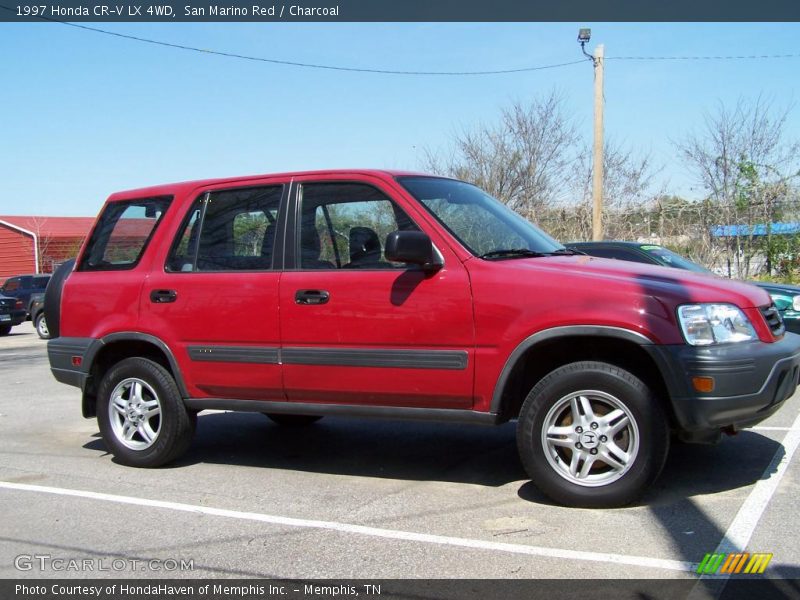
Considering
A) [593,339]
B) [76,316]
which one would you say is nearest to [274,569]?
[593,339]

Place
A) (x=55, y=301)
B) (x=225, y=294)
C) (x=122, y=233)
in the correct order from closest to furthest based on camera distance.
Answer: (x=225, y=294) → (x=122, y=233) → (x=55, y=301)

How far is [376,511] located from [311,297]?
1.38 meters

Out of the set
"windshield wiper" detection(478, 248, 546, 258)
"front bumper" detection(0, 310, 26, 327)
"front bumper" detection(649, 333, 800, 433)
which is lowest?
"front bumper" detection(0, 310, 26, 327)

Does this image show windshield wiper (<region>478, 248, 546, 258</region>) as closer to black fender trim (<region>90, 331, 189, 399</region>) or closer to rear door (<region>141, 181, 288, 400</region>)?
rear door (<region>141, 181, 288, 400</region>)

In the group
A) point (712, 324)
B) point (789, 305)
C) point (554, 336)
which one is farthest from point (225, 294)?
point (789, 305)

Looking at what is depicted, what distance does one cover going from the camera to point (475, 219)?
5191mm

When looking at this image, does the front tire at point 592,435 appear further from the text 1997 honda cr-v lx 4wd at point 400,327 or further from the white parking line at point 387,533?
the white parking line at point 387,533

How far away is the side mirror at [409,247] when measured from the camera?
449cm

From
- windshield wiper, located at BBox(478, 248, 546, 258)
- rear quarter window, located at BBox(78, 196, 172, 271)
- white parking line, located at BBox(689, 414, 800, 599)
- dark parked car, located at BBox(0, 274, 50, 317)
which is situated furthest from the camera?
dark parked car, located at BBox(0, 274, 50, 317)

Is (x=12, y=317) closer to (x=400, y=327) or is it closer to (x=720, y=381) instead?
(x=400, y=327)

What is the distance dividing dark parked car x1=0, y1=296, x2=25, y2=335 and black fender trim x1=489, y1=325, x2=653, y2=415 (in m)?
19.6

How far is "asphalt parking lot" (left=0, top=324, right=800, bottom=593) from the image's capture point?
3799mm

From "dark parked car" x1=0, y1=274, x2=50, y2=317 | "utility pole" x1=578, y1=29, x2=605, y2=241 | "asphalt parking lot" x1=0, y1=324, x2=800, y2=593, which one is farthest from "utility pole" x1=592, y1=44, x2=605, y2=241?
"dark parked car" x1=0, y1=274, x2=50, y2=317

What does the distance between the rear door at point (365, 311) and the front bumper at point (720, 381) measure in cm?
113
